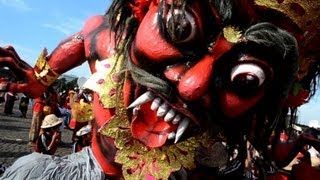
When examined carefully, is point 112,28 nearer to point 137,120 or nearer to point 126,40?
point 126,40

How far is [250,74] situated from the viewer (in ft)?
4.59

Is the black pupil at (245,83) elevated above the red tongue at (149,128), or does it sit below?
above

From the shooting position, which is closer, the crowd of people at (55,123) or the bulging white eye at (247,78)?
the bulging white eye at (247,78)

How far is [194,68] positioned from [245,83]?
16cm

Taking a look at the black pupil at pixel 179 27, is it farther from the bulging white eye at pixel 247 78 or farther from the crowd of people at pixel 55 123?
the crowd of people at pixel 55 123

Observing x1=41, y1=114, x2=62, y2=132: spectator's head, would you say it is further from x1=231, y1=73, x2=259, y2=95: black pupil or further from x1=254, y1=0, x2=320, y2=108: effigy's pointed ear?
x1=231, y1=73, x2=259, y2=95: black pupil

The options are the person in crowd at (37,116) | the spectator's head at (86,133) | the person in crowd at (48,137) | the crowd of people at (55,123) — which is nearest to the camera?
the crowd of people at (55,123)

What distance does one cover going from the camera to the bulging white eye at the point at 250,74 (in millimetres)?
1396

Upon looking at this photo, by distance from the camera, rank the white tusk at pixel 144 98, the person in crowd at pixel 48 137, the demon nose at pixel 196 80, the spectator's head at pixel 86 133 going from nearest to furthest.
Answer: the demon nose at pixel 196 80 < the white tusk at pixel 144 98 < the spectator's head at pixel 86 133 < the person in crowd at pixel 48 137

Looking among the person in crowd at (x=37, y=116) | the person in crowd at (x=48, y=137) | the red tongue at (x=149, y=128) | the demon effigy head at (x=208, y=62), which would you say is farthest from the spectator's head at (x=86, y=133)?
the person in crowd at (x=37, y=116)

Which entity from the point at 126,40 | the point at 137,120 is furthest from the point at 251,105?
the point at 126,40

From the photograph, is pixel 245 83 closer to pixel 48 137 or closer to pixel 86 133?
pixel 86 133

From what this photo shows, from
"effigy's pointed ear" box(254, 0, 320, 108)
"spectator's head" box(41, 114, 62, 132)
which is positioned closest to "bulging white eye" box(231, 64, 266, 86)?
"effigy's pointed ear" box(254, 0, 320, 108)

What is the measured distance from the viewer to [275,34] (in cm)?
139
